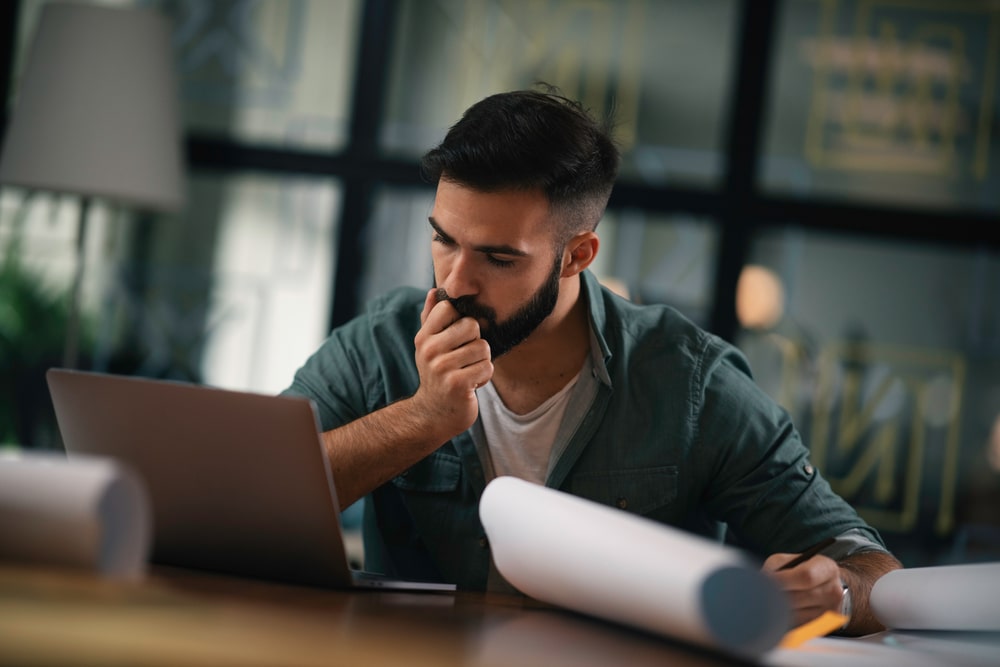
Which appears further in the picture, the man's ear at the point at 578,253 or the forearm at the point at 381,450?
the man's ear at the point at 578,253

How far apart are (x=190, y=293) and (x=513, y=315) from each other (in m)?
2.39

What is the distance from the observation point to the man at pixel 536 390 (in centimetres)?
163

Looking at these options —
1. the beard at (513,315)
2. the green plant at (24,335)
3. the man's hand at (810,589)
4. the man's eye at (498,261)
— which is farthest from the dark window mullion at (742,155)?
the man's hand at (810,589)

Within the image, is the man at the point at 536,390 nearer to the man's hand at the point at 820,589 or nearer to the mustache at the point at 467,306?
the mustache at the point at 467,306

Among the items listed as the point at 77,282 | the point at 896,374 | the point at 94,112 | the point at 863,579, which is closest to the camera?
the point at 863,579

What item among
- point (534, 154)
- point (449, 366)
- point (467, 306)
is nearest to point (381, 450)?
point (449, 366)

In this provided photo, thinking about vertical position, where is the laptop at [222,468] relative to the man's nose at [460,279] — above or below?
below

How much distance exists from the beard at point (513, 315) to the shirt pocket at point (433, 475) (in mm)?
173

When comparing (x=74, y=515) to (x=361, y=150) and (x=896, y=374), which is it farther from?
(x=896, y=374)

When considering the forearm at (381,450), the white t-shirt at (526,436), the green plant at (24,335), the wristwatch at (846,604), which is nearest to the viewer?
the wristwatch at (846,604)

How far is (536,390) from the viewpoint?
5.90ft

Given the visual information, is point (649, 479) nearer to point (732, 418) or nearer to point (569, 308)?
point (732, 418)

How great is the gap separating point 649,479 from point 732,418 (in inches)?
6.2

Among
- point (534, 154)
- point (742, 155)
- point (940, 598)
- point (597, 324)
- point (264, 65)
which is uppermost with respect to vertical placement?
point (264, 65)
